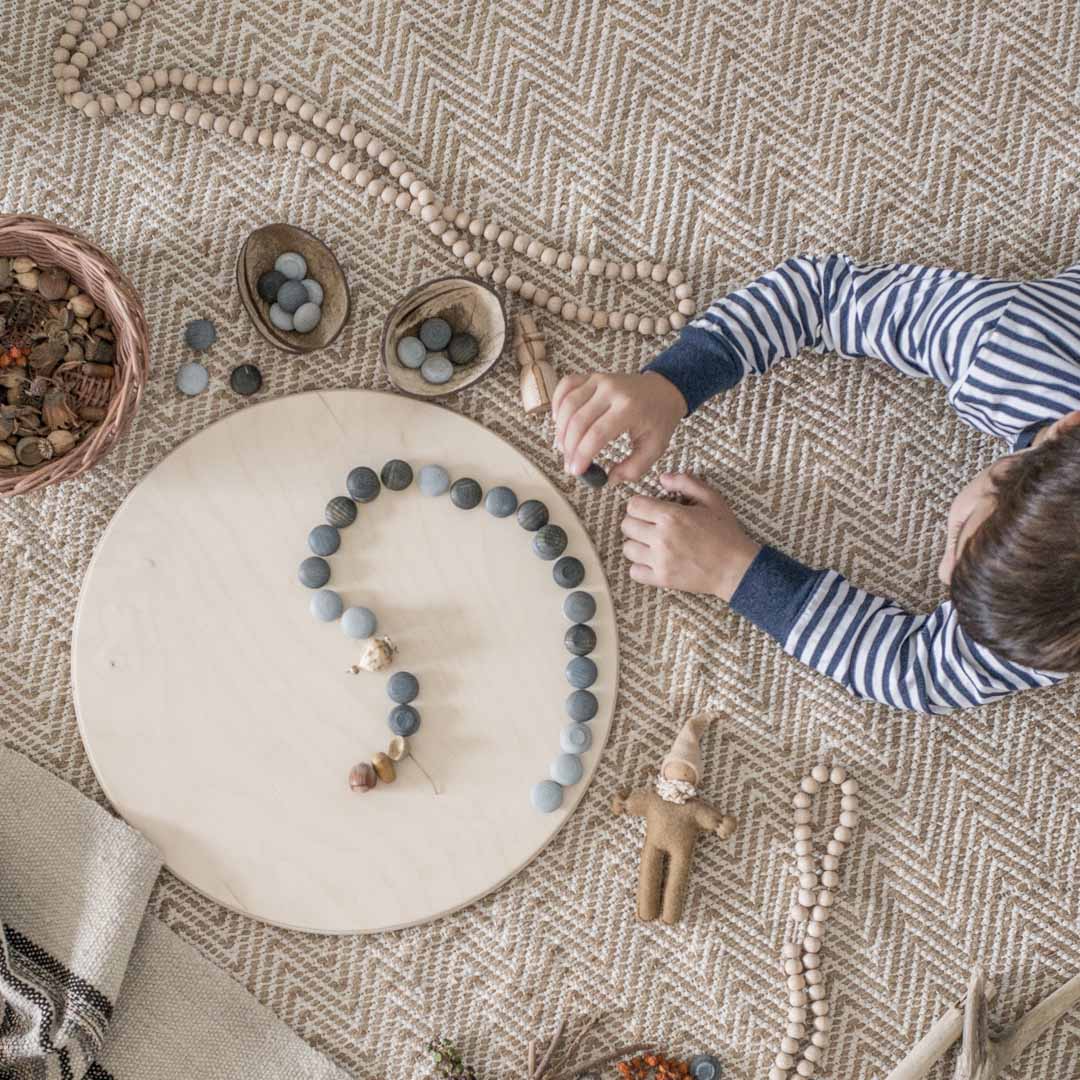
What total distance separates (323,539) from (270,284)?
0.22 m

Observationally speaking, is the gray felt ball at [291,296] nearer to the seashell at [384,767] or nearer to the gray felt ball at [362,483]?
the gray felt ball at [362,483]

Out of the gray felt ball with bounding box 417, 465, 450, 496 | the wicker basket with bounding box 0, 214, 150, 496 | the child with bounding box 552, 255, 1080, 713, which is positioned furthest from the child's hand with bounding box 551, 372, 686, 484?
the wicker basket with bounding box 0, 214, 150, 496

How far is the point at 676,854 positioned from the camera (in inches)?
37.6

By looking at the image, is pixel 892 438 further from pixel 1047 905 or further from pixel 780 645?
pixel 1047 905

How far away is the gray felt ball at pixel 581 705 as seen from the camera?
0.96m

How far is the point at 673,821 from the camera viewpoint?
37.4 inches

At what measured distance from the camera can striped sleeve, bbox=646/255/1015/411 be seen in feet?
2.99

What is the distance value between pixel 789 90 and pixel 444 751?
65 cm

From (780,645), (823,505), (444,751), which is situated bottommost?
(444,751)

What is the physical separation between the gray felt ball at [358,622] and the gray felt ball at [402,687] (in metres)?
0.04

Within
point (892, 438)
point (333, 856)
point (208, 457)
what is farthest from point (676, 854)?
point (208, 457)

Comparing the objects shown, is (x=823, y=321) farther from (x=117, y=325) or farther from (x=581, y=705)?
(x=117, y=325)

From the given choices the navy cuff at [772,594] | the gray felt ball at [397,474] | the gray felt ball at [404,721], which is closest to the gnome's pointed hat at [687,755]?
the navy cuff at [772,594]

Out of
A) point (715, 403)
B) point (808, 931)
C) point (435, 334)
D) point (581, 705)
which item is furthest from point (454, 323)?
point (808, 931)
